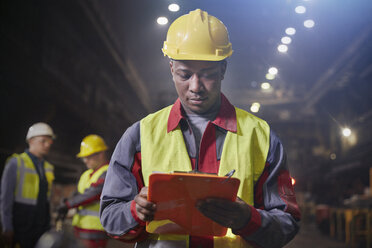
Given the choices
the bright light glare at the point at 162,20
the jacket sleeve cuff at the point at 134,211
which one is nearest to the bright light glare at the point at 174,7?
the bright light glare at the point at 162,20

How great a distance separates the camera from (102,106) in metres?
13.3

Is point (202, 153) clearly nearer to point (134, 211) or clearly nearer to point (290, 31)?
point (134, 211)

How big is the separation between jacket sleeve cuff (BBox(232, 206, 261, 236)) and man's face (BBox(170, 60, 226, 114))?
0.59 metres

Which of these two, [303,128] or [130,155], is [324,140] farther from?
[130,155]

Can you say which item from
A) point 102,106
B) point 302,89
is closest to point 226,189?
point 102,106

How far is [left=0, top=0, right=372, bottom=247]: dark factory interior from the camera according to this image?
4207 mm

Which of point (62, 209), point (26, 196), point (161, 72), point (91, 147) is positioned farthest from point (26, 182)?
point (161, 72)

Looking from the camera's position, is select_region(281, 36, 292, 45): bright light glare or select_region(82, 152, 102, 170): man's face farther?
select_region(82, 152, 102, 170): man's face

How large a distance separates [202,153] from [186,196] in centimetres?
40

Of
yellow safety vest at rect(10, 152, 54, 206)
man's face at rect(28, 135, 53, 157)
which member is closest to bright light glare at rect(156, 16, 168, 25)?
man's face at rect(28, 135, 53, 157)

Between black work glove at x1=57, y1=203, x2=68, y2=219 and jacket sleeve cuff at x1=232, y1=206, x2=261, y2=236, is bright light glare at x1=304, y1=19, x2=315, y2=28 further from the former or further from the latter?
black work glove at x1=57, y1=203, x2=68, y2=219

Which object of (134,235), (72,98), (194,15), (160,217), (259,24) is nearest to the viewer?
(160,217)

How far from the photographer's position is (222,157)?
1786 millimetres

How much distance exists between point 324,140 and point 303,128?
5.01 ft
